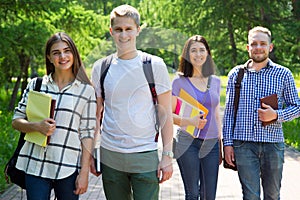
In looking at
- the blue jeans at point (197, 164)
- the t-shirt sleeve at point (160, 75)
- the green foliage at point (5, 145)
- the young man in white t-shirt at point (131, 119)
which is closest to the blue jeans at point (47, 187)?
the young man in white t-shirt at point (131, 119)

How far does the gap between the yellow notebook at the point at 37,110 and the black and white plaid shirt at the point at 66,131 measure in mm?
62

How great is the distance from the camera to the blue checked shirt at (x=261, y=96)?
503 centimetres

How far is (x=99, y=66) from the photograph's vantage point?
4125 millimetres

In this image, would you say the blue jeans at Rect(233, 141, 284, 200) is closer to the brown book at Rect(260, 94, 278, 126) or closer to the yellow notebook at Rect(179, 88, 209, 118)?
the brown book at Rect(260, 94, 278, 126)

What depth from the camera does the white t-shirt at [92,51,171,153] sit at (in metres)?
3.97

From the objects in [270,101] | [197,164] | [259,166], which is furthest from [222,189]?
[270,101]

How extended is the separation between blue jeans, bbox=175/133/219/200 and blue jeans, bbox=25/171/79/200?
1.48 metres

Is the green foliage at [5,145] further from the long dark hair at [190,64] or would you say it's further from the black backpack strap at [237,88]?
the black backpack strap at [237,88]

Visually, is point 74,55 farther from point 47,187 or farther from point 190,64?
point 190,64

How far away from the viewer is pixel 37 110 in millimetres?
4246

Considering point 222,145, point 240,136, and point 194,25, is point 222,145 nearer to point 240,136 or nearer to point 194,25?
point 240,136

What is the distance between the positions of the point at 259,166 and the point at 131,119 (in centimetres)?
160

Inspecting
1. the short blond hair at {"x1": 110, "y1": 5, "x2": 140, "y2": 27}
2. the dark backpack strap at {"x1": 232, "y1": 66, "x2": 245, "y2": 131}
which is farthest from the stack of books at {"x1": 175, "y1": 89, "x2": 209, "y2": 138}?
the short blond hair at {"x1": 110, "y1": 5, "x2": 140, "y2": 27}

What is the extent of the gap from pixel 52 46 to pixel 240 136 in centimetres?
185
